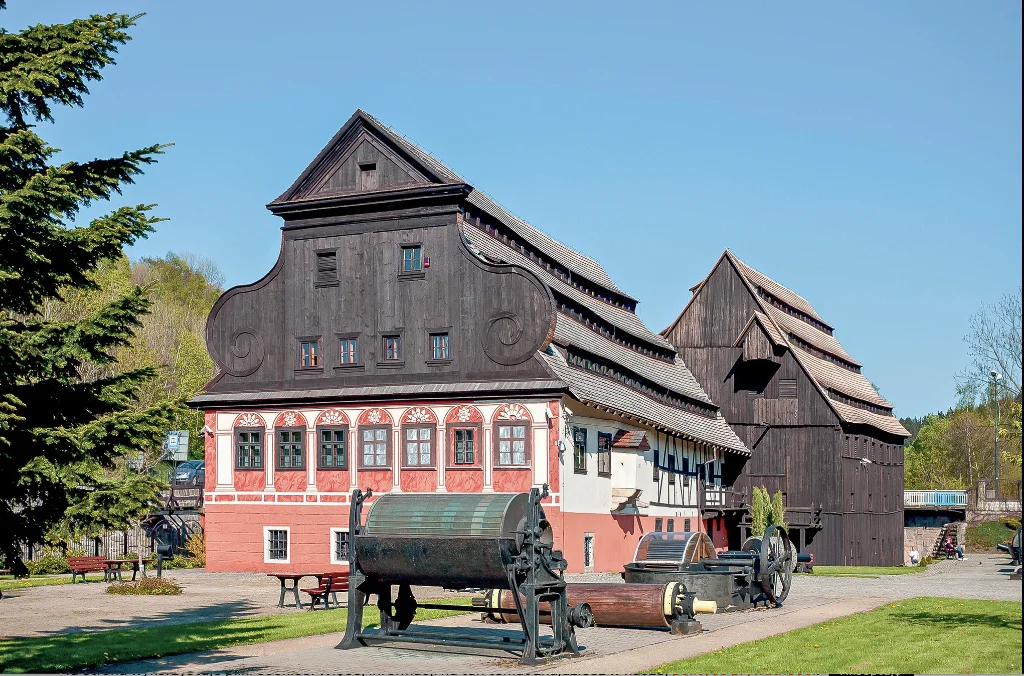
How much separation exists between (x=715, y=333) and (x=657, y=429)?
1649 cm

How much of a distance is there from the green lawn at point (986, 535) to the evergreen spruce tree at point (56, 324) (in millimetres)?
73802

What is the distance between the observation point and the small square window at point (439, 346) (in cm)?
3856

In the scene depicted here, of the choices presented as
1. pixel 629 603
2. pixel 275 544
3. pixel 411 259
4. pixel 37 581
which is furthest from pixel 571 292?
pixel 629 603

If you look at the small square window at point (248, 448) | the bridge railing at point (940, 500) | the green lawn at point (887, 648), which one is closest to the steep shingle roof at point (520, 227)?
the small square window at point (248, 448)

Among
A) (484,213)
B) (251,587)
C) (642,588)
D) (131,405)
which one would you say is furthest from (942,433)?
(131,405)

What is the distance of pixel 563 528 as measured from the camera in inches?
1452

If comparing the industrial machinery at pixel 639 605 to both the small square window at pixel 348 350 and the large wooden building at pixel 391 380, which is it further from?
the small square window at pixel 348 350

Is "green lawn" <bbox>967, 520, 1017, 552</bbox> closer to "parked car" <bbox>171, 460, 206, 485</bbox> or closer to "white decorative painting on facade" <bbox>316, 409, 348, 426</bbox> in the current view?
"parked car" <bbox>171, 460, 206, 485</bbox>

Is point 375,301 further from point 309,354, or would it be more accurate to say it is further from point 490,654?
point 490,654

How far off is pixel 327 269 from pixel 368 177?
3274mm

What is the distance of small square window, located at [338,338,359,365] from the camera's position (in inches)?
1564

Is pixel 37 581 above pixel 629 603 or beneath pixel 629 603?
beneath

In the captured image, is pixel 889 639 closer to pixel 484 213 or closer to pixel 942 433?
pixel 484 213

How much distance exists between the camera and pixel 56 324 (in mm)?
14117
